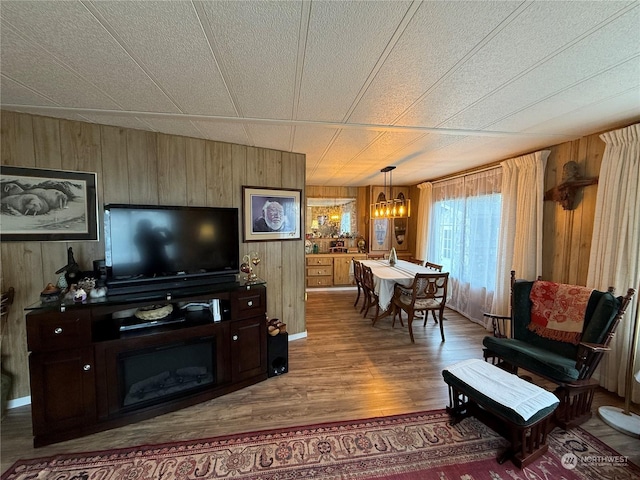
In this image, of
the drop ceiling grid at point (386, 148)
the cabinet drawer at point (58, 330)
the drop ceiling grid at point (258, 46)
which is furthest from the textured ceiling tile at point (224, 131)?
the cabinet drawer at point (58, 330)

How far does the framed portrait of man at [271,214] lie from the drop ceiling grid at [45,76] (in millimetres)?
1442

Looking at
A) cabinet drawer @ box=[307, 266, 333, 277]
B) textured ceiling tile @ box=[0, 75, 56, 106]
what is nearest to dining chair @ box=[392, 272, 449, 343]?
cabinet drawer @ box=[307, 266, 333, 277]

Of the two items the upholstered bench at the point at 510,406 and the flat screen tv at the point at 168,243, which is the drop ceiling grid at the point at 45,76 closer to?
the flat screen tv at the point at 168,243

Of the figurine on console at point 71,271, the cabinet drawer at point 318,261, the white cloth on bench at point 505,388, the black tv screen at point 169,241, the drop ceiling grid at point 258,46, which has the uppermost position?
the drop ceiling grid at point 258,46

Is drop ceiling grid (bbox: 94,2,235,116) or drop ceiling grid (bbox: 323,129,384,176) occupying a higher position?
drop ceiling grid (bbox: 323,129,384,176)

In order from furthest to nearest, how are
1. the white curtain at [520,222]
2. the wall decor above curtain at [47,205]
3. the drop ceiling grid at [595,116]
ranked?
the white curtain at [520,222] < the wall decor above curtain at [47,205] < the drop ceiling grid at [595,116]

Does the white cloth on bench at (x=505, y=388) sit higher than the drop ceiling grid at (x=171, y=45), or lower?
lower

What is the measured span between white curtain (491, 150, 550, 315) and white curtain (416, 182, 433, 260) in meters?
1.82

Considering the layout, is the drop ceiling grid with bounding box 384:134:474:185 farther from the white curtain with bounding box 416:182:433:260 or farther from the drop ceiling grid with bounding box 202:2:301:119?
the drop ceiling grid with bounding box 202:2:301:119

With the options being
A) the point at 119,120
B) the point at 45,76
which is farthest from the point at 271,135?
the point at 45,76

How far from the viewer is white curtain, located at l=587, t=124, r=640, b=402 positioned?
2160mm

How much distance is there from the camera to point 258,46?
1290mm

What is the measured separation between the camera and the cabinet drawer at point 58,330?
1738 millimetres

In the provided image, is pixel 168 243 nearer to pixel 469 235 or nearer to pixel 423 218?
pixel 469 235
